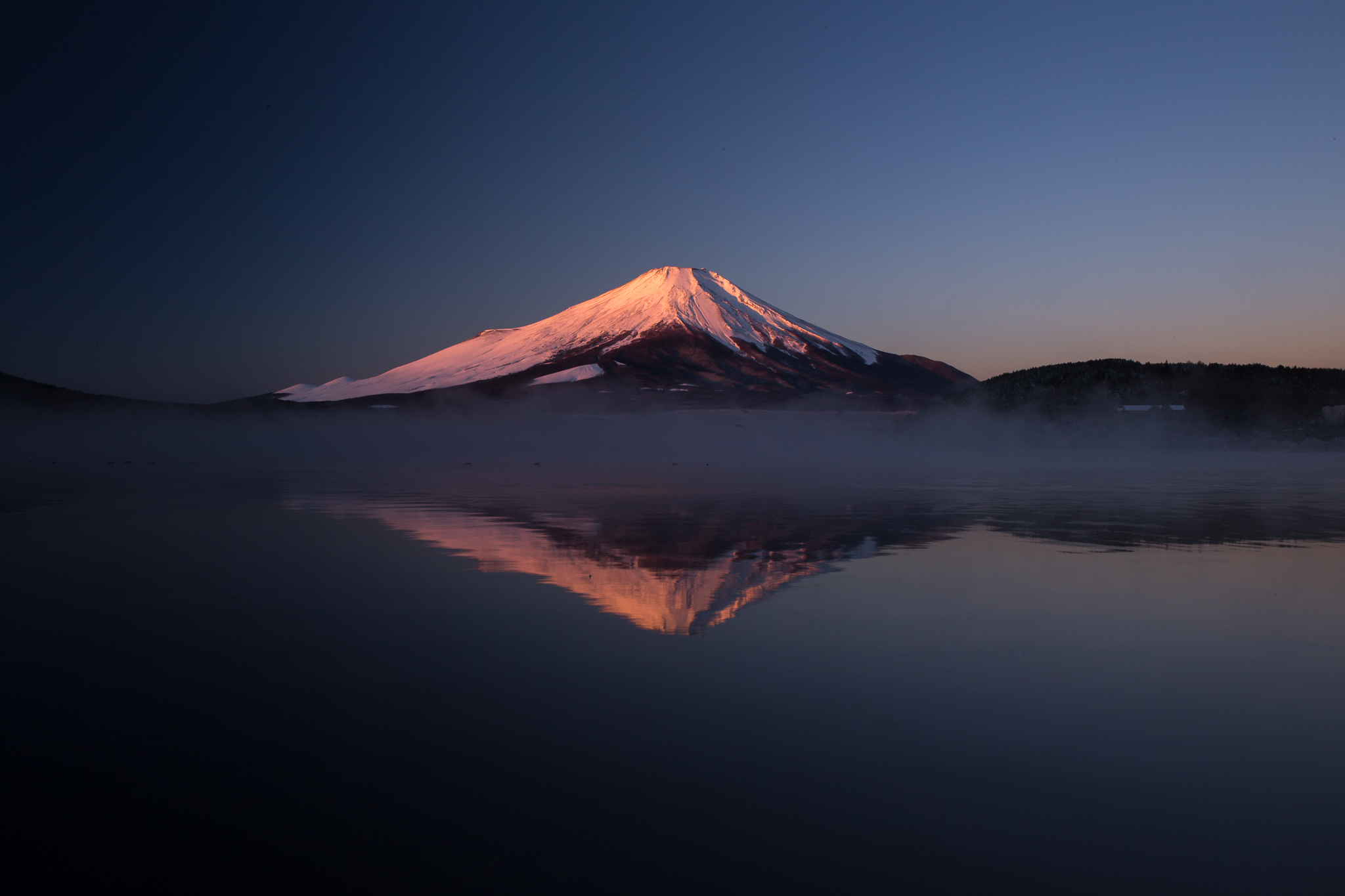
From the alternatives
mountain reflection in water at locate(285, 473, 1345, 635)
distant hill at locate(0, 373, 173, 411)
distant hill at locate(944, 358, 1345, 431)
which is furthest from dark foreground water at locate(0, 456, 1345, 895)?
distant hill at locate(0, 373, 173, 411)

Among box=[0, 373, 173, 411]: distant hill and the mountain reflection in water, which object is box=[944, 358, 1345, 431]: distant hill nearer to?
the mountain reflection in water

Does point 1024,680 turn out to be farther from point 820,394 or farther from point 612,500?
point 820,394

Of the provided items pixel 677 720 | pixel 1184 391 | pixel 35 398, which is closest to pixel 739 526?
pixel 677 720

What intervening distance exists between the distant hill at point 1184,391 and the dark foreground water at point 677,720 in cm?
10298

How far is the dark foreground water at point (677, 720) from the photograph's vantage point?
427 cm

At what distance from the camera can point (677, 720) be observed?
606 cm

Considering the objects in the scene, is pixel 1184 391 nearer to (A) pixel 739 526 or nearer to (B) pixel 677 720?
(A) pixel 739 526

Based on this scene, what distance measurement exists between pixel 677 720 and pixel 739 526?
12.3 metres

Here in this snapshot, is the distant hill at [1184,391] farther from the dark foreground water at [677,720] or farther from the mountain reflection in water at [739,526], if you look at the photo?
the dark foreground water at [677,720]

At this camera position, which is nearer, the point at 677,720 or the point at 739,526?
the point at 677,720

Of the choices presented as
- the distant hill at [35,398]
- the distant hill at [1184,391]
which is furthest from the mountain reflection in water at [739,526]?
the distant hill at [35,398]

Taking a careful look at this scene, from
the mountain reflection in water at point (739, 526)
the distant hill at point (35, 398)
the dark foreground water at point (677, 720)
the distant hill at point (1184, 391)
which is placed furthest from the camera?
the distant hill at point (35, 398)

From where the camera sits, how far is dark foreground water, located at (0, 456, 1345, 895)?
4.27 m

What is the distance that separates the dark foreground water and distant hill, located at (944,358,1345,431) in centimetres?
10298
